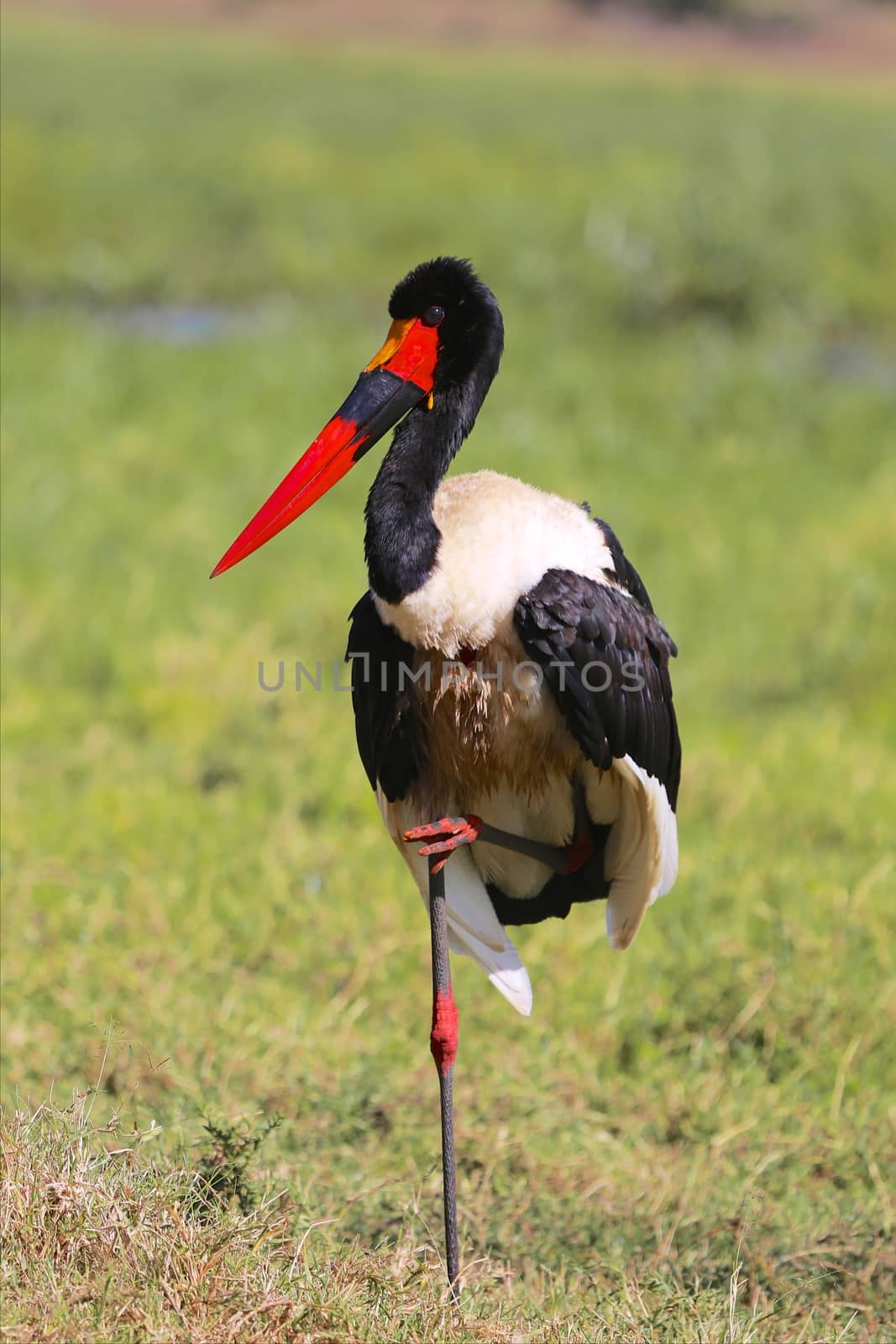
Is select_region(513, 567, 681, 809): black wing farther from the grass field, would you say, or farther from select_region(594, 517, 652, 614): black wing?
the grass field

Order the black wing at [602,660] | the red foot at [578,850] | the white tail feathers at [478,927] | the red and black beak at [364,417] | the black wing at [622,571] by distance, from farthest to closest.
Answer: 1. the white tail feathers at [478,927]
2. the red foot at [578,850]
3. the black wing at [622,571]
4. the red and black beak at [364,417]
5. the black wing at [602,660]

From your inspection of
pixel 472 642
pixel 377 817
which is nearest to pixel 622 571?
pixel 472 642

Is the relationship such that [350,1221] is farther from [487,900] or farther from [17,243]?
[17,243]

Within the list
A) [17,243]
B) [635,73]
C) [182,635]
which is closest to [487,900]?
[182,635]

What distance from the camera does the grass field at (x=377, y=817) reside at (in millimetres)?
2598

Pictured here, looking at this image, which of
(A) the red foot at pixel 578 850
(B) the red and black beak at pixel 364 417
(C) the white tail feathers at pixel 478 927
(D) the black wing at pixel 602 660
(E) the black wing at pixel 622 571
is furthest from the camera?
(C) the white tail feathers at pixel 478 927

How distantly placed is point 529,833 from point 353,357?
6.52m

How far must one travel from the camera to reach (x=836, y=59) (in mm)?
22844

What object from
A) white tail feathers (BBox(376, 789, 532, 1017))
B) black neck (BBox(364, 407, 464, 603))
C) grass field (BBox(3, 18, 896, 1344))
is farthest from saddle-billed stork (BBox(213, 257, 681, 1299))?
grass field (BBox(3, 18, 896, 1344))

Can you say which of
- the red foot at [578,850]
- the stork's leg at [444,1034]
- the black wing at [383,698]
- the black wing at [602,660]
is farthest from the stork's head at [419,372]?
the red foot at [578,850]

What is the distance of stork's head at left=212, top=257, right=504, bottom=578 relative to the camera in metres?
2.60

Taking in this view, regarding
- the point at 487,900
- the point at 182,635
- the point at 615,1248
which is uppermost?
the point at 182,635

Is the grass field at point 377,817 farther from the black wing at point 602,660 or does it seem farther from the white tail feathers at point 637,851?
the black wing at point 602,660

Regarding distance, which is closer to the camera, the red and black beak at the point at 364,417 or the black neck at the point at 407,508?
the black neck at the point at 407,508
